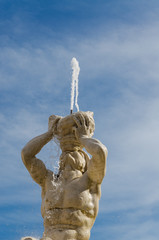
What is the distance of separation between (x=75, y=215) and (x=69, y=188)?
0.64 m

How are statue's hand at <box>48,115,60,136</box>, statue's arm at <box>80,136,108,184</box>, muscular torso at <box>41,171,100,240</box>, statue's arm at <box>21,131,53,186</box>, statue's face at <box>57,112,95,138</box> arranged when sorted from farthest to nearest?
statue's hand at <box>48,115,60,136</box> → statue's face at <box>57,112,95,138</box> → statue's arm at <box>21,131,53,186</box> → statue's arm at <box>80,136,108,184</box> → muscular torso at <box>41,171,100,240</box>

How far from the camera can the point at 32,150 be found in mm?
10109

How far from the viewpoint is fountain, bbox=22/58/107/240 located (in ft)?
30.9

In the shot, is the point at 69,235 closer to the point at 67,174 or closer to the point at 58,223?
the point at 58,223

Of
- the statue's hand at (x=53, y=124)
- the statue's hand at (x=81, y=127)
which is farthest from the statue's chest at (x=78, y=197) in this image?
the statue's hand at (x=53, y=124)

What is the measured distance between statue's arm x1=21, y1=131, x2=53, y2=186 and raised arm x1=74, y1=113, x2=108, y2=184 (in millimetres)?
780

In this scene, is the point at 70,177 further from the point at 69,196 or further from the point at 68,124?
the point at 68,124

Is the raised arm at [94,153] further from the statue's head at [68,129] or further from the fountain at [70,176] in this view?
the statue's head at [68,129]

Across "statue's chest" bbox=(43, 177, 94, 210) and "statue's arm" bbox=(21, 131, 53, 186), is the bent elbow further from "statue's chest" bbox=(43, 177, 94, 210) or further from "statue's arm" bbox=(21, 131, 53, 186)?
"statue's arm" bbox=(21, 131, 53, 186)

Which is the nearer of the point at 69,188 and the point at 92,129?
the point at 69,188

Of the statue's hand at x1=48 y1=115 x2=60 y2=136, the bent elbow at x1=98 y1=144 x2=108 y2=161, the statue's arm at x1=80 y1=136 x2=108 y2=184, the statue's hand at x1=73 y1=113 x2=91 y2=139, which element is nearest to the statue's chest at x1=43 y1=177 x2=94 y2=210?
the statue's arm at x1=80 y1=136 x2=108 y2=184

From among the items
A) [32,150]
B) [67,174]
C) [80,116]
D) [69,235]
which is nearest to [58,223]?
[69,235]

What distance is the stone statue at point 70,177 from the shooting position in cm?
942

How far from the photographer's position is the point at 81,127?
1015cm
